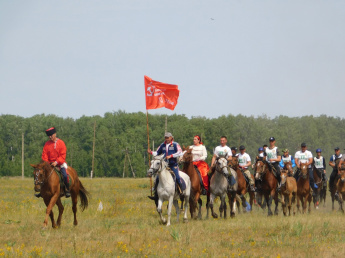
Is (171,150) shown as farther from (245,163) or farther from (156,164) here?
(245,163)

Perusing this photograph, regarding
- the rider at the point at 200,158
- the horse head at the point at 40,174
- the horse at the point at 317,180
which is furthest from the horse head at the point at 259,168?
the horse head at the point at 40,174

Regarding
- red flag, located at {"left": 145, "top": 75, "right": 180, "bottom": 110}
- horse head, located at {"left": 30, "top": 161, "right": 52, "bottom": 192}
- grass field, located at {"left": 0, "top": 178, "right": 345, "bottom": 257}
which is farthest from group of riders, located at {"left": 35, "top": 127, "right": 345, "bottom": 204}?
red flag, located at {"left": 145, "top": 75, "right": 180, "bottom": 110}

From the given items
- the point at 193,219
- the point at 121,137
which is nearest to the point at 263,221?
the point at 193,219

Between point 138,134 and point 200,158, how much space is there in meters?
104

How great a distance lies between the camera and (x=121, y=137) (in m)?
122

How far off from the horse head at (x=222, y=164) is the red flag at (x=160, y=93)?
5.73 metres

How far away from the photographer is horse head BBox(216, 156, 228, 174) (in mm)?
18359

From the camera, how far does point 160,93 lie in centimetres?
2383

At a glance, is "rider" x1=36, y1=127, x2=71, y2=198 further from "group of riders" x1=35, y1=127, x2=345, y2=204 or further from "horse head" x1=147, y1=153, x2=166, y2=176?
"horse head" x1=147, y1=153, x2=166, y2=176

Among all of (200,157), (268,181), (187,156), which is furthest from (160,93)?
(268,181)

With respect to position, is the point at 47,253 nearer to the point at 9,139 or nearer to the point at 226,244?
the point at 226,244

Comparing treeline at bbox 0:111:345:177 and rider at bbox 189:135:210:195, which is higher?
treeline at bbox 0:111:345:177

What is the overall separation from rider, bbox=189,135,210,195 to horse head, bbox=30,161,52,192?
5.13m

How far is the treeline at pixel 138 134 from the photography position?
375ft
